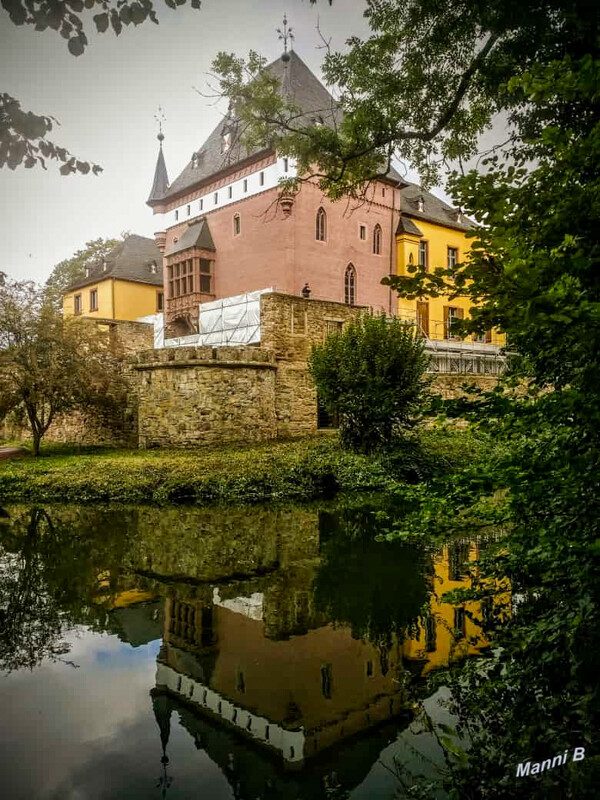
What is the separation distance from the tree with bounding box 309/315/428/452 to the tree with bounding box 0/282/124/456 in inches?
256

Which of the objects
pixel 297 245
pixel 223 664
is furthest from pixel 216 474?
pixel 297 245

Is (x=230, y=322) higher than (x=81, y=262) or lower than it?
lower

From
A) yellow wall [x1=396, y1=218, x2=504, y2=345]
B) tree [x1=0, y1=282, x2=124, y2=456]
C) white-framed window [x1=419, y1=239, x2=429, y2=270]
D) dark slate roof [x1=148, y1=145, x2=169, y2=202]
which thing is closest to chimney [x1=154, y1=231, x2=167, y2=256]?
dark slate roof [x1=148, y1=145, x2=169, y2=202]

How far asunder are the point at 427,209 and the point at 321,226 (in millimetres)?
8815

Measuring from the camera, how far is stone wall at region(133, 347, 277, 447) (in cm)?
1547

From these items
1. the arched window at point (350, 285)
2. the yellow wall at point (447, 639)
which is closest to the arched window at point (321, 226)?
the arched window at point (350, 285)

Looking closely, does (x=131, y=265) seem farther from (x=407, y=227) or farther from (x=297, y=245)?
(x=407, y=227)

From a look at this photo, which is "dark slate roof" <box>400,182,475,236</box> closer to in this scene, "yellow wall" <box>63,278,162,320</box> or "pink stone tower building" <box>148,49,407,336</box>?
"pink stone tower building" <box>148,49,407,336</box>

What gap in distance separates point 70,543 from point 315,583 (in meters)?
3.93

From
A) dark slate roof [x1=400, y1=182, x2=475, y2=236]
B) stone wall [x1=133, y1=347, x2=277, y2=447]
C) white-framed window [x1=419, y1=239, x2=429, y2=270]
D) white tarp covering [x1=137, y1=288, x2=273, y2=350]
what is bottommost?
stone wall [x1=133, y1=347, x2=277, y2=447]

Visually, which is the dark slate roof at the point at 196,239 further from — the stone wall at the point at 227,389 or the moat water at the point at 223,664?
the moat water at the point at 223,664

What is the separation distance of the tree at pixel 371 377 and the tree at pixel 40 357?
21.3 feet

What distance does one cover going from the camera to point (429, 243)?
2795cm

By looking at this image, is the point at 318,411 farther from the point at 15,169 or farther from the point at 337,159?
the point at 15,169
